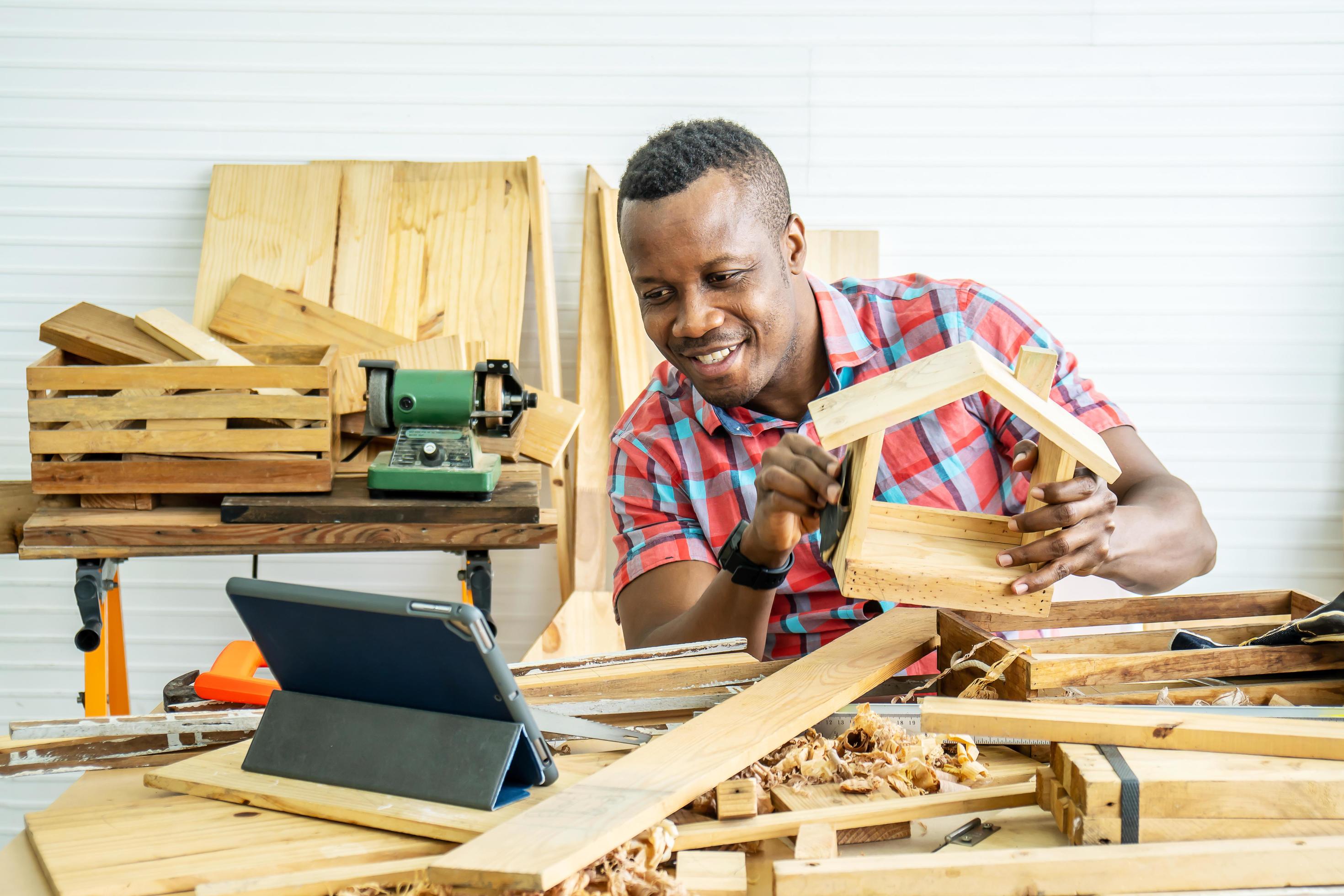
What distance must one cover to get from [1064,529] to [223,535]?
5.72 ft

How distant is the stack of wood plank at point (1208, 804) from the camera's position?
1008mm

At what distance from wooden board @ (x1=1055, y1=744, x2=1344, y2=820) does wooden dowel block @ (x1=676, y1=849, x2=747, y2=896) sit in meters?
0.36

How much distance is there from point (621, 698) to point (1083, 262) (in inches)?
116

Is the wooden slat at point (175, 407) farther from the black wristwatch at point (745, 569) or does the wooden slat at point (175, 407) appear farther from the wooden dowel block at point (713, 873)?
the wooden dowel block at point (713, 873)

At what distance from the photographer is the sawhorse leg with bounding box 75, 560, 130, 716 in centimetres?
220

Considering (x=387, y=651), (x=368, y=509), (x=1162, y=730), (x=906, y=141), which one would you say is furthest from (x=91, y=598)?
(x=906, y=141)

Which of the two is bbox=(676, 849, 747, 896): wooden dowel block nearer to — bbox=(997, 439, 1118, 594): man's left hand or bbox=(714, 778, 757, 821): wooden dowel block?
bbox=(714, 778, 757, 821): wooden dowel block

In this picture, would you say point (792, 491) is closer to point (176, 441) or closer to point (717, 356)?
point (717, 356)

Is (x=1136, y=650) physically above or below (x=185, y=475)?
below

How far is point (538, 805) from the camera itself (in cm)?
100

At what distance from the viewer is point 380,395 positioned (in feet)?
7.47

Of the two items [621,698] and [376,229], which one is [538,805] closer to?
[621,698]

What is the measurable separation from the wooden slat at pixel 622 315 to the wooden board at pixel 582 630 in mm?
706

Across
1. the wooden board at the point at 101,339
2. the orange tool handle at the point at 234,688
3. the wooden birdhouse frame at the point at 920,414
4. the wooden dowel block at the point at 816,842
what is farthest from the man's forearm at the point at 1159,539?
the wooden board at the point at 101,339
